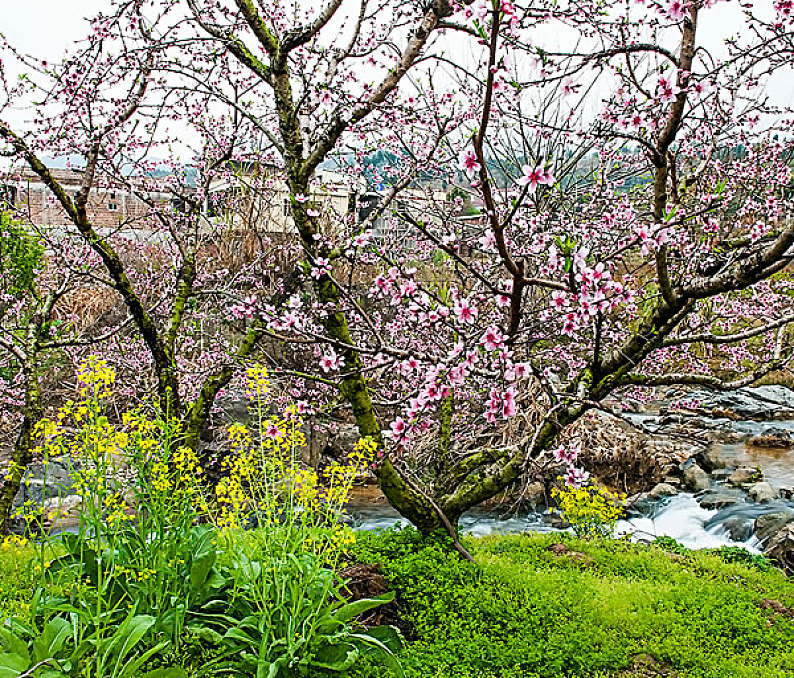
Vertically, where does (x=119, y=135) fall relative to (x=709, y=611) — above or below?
above

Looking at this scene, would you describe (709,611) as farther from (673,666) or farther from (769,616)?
(673,666)

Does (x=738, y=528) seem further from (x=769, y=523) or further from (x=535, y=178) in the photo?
(x=535, y=178)

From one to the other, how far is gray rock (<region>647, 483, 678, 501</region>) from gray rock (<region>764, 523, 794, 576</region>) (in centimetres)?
187

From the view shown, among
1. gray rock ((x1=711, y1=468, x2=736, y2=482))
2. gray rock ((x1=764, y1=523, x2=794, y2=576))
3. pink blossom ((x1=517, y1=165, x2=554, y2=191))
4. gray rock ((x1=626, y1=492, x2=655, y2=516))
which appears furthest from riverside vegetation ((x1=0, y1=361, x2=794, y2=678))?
gray rock ((x1=711, y1=468, x2=736, y2=482))

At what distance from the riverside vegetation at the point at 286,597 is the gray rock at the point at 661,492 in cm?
338

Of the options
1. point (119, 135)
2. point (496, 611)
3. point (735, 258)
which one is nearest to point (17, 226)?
point (119, 135)

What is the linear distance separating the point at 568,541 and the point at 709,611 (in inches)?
62.8

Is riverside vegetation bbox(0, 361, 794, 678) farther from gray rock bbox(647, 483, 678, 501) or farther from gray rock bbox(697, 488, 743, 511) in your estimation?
gray rock bbox(647, 483, 678, 501)

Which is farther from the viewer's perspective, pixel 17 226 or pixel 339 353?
pixel 17 226

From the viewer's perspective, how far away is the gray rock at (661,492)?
319 inches

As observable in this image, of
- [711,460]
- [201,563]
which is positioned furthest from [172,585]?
[711,460]

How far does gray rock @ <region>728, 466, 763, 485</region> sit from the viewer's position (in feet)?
27.5

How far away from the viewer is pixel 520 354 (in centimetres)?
405

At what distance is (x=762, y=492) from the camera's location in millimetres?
7801
